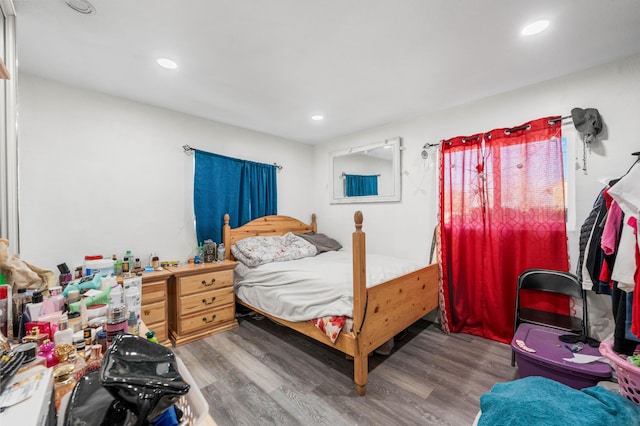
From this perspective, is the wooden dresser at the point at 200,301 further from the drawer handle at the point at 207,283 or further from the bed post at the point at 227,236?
the bed post at the point at 227,236

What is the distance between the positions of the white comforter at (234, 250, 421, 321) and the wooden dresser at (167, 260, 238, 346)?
20cm

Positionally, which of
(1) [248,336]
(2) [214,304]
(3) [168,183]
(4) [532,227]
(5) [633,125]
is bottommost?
(1) [248,336]

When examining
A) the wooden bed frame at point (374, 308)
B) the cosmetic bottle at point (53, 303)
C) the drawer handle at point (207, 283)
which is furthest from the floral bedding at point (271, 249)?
the cosmetic bottle at point (53, 303)

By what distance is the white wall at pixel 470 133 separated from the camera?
6.28 ft

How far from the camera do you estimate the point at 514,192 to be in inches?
91.6

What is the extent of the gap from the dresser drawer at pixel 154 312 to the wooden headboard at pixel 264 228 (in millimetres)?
851

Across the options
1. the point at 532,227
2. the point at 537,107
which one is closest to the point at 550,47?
the point at 537,107

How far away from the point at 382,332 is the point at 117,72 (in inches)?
112

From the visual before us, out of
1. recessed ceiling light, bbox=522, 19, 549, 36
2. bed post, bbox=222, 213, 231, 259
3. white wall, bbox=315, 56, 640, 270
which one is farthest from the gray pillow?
recessed ceiling light, bbox=522, 19, 549, 36

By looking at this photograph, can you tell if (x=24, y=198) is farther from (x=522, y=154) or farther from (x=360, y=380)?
(x=522, y=154)

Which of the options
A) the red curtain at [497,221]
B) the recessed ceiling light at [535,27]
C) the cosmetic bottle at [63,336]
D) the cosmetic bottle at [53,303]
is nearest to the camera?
the cosmetic bottle at [63,336]

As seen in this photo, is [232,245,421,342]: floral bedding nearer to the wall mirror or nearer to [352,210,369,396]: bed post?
[352,210,369,396]: bed post

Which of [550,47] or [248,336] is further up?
[550,47]

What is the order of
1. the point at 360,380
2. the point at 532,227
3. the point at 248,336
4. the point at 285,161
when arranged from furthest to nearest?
1. the point at 285,161
2. the point at 248,336
3. the point at 532,227
4. the point at 360,380
